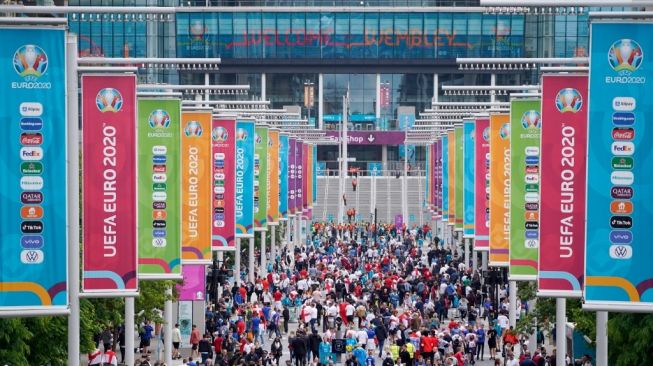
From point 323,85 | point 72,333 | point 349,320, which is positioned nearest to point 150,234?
point 72,333

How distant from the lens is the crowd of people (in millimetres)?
37531

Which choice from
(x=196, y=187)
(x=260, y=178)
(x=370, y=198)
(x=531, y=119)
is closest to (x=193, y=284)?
(x=196, y=187)

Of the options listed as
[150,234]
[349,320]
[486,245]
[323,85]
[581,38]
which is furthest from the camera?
[323,85]

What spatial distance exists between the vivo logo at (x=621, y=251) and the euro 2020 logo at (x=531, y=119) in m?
9.82

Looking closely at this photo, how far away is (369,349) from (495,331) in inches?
142

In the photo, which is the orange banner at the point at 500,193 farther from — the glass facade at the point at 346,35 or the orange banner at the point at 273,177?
the glass facade at the point at 346,35

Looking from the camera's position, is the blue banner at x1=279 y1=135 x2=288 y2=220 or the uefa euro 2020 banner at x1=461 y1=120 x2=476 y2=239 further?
the blue banner at x1=279 y1=135 x2=288 y2=220

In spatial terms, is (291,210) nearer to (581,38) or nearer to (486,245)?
(486,245)

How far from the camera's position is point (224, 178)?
37.5m

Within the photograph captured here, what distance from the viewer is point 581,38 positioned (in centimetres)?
10812

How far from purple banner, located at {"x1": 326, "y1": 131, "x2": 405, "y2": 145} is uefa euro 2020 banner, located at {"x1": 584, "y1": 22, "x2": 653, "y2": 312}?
115 meters

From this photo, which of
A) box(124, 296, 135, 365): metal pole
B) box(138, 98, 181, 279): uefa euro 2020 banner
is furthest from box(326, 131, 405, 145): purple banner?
box(138, 98, 181, 279): uefa euro 2020 banner

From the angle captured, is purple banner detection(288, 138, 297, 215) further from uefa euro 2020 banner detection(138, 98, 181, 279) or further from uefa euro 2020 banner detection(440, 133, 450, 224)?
uefa euro 2020 banner detection(138, 98, 181, 279)

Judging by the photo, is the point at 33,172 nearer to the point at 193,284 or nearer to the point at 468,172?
the point at 193,284
